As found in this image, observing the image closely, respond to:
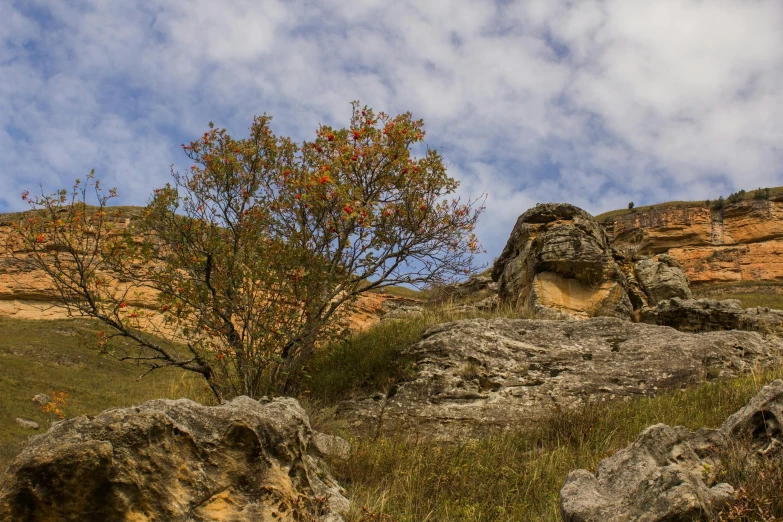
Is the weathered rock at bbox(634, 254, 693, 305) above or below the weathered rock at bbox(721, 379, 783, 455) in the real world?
above

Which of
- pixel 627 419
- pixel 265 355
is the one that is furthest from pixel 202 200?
pixel 627 419

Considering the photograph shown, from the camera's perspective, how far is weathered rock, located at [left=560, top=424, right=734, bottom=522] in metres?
3.54

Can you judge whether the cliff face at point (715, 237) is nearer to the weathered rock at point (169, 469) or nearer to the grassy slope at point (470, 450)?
the grassy slope at point (470, 450)

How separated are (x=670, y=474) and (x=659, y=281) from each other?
1174cm

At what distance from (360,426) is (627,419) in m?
3.26

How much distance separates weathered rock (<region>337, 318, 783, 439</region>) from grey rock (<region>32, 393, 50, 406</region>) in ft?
55.1

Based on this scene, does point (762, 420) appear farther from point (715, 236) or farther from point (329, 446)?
point (715, 236)

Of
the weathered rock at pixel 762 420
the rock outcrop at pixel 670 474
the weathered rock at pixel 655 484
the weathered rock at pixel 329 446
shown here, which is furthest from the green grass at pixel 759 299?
the weathered rock at pixel 329 446

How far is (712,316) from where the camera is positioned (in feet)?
38.5

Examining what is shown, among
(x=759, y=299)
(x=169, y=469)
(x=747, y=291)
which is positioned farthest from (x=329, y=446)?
(x=747, y=291)

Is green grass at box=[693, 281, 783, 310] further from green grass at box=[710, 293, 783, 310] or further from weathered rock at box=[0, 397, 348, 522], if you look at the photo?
weathered rock at box=[0, 397, 348, 522]

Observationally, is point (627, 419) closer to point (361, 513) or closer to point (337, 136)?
point (361, 513)

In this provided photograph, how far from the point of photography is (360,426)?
26.7 ft

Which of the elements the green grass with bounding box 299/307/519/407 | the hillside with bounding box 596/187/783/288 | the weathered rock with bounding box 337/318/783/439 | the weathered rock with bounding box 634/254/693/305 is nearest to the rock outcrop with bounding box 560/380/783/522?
the weathered rock with bounding box 337/318/783/439
